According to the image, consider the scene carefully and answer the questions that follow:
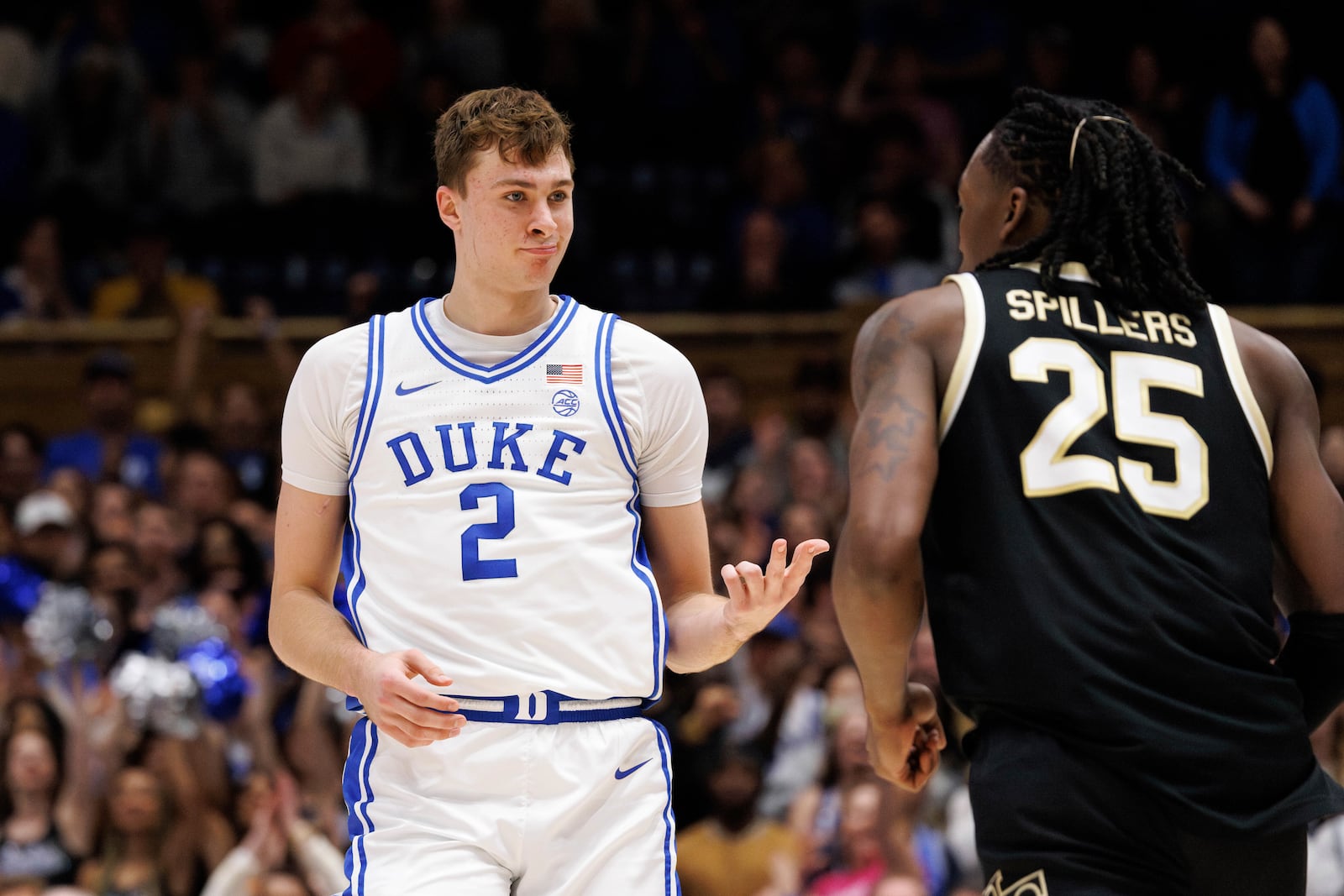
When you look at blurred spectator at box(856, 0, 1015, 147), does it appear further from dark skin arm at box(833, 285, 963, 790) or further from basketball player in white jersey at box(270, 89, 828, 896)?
dark skin arm at box(833, 285, 963, 790)

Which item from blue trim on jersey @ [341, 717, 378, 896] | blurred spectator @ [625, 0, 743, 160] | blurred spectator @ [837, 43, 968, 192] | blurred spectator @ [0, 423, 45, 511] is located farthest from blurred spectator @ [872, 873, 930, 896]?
blurred spectator @ [625, 0, 743, 160]

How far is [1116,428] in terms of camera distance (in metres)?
3.30

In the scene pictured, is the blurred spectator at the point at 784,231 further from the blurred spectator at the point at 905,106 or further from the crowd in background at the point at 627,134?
the blurred spectator at the point at 905,106

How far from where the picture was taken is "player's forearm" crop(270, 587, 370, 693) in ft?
11.8

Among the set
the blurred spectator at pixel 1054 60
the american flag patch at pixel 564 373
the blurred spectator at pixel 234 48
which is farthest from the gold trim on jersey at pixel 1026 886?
the blurred spectator at pixel 234 48

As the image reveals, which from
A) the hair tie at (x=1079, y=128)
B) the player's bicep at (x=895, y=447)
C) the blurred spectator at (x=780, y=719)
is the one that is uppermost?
the hair tie at (x=1079, y=128)

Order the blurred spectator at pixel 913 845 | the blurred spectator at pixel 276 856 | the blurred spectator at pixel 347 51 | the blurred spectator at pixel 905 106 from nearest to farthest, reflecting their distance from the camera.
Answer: the blurred spectator at pixel 913 845, the blurred spectator at pixel 276 856, the blurred spectator at pixel 905 106, the blurred spectator at pixel 347 51

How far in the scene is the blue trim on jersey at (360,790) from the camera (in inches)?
142

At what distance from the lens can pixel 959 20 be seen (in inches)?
499

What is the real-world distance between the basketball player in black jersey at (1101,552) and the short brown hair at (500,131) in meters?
0.84

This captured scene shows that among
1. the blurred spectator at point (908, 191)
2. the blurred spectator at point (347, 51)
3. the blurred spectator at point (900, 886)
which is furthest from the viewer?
the blurred spectator at point (347, 51)

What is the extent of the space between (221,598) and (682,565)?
561cm

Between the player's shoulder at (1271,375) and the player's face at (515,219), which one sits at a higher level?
the player's face at (515,219)

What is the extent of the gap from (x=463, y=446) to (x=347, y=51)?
32.6 feet
